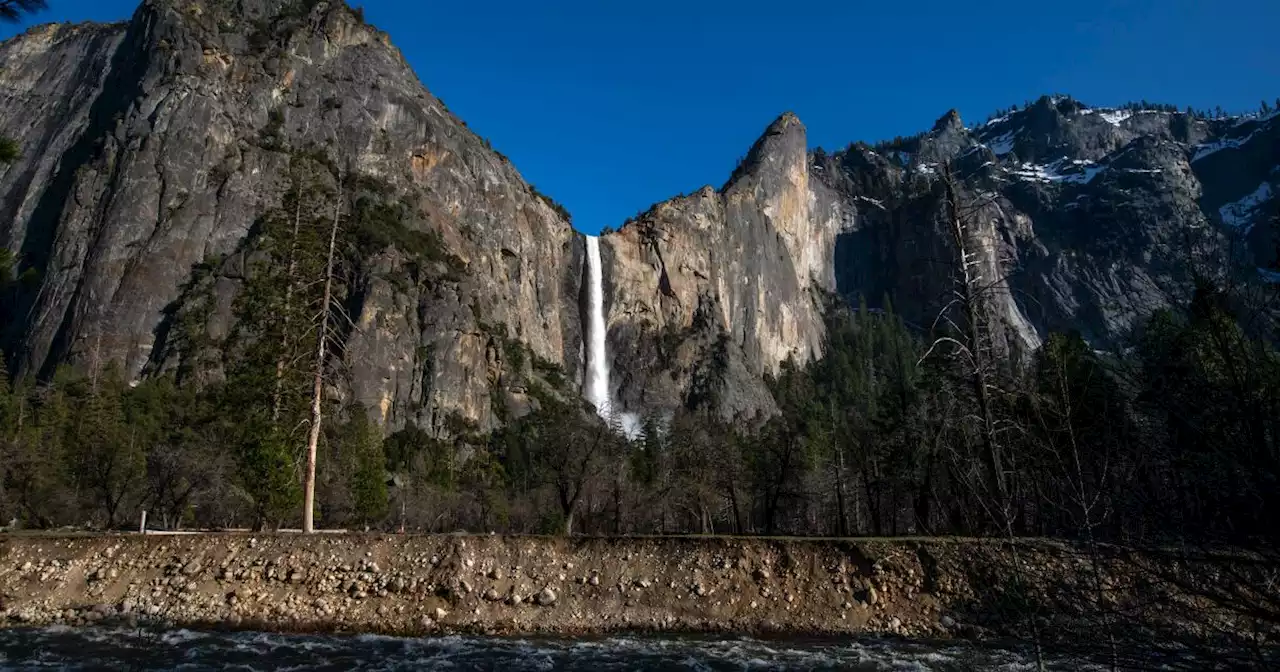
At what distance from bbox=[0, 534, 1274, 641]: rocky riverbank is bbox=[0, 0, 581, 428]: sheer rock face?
67941mm

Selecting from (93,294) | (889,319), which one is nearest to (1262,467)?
(93,294)

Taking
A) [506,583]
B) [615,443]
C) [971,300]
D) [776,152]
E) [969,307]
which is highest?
[776,152]

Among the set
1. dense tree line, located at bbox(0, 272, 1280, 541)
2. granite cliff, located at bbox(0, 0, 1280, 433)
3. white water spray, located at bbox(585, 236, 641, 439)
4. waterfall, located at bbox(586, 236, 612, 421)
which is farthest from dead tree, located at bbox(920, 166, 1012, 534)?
waterfall, located at bbox(586, 236, 612, 421)

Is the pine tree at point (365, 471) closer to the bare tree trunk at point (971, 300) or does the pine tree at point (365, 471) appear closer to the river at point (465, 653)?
the river at point (465, 653)

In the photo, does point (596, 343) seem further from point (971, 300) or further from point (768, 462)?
point (971, 300)

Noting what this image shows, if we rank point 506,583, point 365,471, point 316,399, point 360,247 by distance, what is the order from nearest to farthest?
1. point 506,583
2. point 316,399
3. point 365,471
4. point 360,247

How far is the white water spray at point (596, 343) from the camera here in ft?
416

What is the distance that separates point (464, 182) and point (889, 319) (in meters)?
104

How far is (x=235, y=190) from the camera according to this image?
322 feet

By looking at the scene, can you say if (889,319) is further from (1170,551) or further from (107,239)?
(1170,551)

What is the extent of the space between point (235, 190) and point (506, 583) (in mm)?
96431

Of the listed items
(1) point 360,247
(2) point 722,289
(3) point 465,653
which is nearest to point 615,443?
(3) point 465,653

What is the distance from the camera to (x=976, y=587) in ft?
58.5

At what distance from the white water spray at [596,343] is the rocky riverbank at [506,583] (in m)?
102
